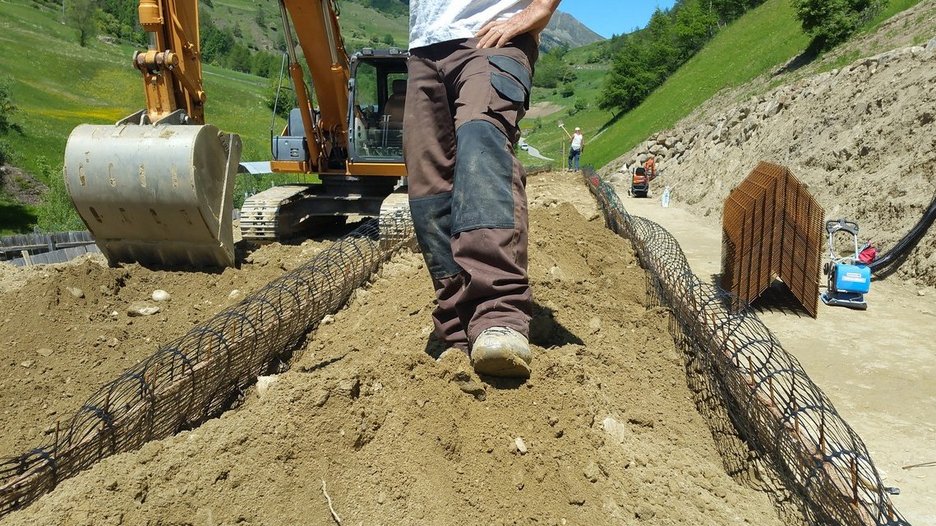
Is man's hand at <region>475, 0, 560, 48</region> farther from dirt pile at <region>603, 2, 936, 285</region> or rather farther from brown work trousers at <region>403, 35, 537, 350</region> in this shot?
dirt pile at <region>603, 2, 936, 285</region>

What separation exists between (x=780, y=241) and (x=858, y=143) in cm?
527

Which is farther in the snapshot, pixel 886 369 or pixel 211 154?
pixel 211 154

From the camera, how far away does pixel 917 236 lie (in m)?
7.33

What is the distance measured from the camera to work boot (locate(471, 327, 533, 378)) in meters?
2.01

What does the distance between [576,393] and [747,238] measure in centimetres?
467

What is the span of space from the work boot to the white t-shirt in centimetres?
118

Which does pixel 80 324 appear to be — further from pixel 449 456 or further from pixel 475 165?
pixel 449 456

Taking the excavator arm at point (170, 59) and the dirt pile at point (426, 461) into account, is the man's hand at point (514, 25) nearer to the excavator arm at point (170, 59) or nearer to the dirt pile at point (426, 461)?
the dirt pile at point (426, 461)

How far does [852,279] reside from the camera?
243 inches

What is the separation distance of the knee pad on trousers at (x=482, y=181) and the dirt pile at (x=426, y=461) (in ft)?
1.53

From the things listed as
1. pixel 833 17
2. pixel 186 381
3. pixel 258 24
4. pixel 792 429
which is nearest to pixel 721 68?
pixel 833 17

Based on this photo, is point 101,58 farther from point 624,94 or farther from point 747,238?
point 747,238

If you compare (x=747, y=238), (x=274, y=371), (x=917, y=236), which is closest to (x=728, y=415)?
(x=274, y=371)

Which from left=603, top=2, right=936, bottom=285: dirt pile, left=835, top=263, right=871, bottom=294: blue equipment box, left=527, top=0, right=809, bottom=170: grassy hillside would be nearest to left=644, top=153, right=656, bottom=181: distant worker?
left=603, top=2, right=936, bottom=285: dirt pile
